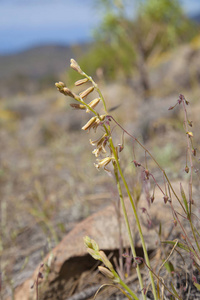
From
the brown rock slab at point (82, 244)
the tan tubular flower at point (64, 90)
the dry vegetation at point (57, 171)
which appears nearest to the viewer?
the tan tubular flower at point (64, 90)

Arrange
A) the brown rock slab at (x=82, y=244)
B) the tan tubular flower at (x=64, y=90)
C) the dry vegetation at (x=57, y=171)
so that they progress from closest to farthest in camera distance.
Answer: the tan tubular flower at (x=64, y=90) → the brown rock slab at (x=82, y=244) → the dry vegetation at (x=57, y=171)

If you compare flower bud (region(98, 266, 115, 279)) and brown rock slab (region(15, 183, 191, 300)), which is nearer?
flower bud (region(98, 266, 115, 279))

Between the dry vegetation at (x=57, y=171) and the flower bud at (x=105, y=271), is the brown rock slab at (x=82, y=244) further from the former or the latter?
the flower bud at (x=105, y=271)

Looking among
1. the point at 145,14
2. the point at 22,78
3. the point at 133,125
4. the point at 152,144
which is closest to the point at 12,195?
the point at 152,144

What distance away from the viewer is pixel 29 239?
237cm

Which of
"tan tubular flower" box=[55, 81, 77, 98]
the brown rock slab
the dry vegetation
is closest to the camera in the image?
"tan tubular flower" box=[55, 81, 77, 98]

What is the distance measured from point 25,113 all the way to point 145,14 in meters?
5.02

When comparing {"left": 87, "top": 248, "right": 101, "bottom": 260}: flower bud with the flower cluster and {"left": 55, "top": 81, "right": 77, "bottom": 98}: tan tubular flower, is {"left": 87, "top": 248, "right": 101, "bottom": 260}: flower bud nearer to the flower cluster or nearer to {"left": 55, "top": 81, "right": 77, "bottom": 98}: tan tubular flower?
the flower cluster

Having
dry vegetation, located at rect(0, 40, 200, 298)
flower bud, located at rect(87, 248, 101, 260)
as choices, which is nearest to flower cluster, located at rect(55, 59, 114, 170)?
flower bud, located at rect(87, 248, 101, 260)

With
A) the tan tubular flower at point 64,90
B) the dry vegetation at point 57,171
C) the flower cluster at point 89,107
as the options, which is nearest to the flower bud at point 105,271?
the flower cluster at point 89,107

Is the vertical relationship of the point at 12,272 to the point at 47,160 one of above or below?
below

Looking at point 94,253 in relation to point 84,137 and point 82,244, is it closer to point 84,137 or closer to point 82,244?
point 82,244

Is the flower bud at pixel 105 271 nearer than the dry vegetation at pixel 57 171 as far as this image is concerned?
Yes

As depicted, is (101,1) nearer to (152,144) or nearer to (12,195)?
(152,144)
